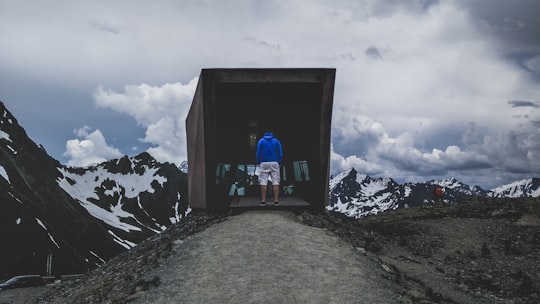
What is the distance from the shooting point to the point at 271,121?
53.0 ft

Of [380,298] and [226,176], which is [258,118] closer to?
[226,176]

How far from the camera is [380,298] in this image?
7359 millimetres

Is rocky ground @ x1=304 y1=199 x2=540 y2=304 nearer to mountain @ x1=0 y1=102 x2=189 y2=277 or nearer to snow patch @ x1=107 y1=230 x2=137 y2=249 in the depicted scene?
mountain @ x1=0 y1=102 x2=189 y2=277

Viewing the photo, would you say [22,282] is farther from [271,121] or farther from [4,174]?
[4,174]

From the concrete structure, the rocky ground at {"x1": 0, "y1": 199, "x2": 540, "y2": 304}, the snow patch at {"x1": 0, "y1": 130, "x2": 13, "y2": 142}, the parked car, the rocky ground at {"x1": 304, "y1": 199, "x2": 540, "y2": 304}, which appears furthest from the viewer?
the snow patch at {"x1": 0, "y1": 130, "x2": 13, "y2": 142}

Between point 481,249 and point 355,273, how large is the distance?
6.33m

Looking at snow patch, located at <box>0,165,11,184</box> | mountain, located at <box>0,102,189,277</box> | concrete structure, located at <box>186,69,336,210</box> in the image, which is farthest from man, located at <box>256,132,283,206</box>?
snow patch, located at <box>0,165,11,184</box>

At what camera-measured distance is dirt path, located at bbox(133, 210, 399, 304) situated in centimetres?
741

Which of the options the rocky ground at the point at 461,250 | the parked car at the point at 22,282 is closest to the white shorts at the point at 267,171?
the rocky ground at the point at 461,250

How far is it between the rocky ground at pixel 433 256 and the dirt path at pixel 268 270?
459mm

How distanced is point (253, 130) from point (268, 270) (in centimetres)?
860

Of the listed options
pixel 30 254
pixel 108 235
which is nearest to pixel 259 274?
pixel 30 254

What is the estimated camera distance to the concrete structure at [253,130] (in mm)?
12977

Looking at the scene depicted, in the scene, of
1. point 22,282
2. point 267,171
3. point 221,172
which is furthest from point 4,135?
point 267,171
